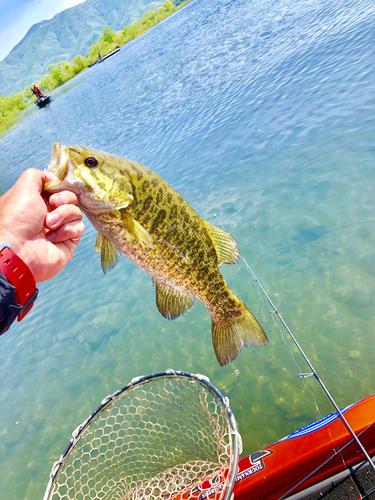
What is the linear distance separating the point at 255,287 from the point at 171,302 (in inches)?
171

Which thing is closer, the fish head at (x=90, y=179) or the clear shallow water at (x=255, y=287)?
the fish head at (x=90, y=179)

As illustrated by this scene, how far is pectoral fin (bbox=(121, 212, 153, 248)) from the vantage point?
225 centimetres

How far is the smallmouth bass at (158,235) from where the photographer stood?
2.13 meters

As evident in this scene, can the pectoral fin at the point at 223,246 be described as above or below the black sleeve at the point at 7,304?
below

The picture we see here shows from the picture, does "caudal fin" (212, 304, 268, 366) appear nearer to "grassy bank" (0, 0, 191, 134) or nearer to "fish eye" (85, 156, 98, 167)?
"fish eye" (85, 156, 98, 167)

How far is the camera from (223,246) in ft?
8.81

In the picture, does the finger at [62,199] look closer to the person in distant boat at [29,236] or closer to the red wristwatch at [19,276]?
the person in distant boat at [29,236]

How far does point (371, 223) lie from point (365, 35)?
41.0ft

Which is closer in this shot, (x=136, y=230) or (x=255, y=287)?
(x=136, y=230)

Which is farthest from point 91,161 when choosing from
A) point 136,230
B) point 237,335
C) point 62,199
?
point 237,335

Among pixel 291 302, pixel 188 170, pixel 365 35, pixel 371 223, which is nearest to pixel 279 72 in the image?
pixel 365 35

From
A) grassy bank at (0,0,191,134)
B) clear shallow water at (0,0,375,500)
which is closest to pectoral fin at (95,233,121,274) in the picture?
clear shallow water at (0,0,375,500)

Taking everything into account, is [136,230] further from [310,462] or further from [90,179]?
[310,462]

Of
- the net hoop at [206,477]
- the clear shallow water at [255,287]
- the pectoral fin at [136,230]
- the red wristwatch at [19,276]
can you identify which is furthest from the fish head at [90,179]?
the clear shallow water at [255,287]
